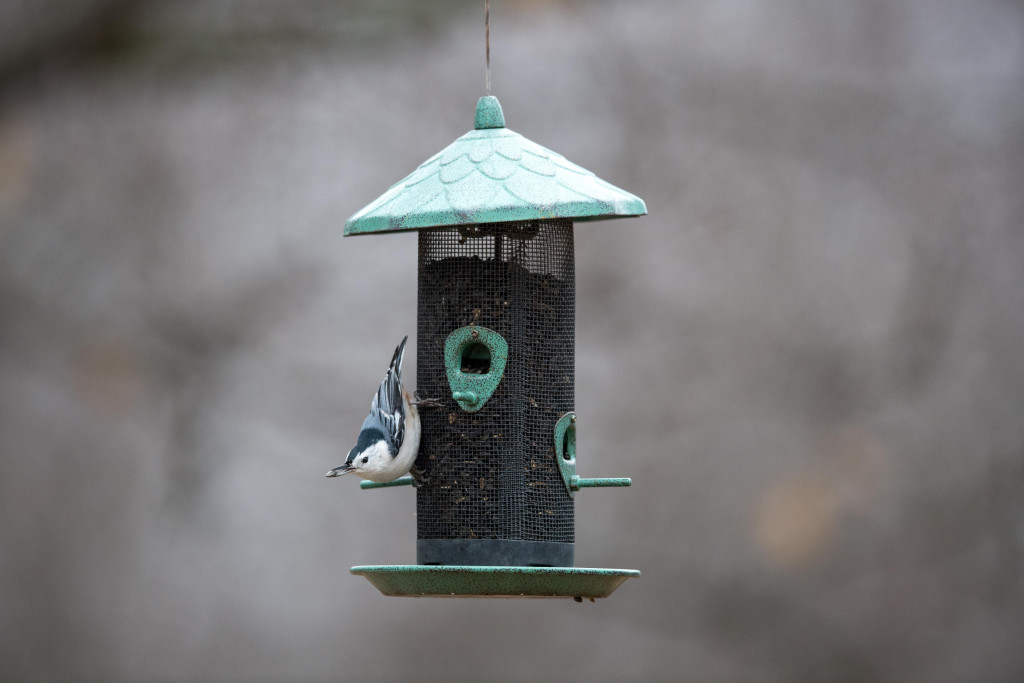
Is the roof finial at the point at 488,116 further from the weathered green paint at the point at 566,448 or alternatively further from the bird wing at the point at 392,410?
the weathered green paint at the point at 566,448

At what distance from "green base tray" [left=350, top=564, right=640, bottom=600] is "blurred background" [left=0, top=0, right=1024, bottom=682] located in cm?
477

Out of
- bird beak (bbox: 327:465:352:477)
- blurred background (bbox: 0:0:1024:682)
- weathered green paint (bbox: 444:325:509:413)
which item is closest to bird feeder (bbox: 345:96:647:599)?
weathered green paint (bbox: 444:325:509:413)

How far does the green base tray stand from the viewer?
522cm

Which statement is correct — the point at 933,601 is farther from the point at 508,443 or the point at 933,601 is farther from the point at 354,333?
the point at 508,443

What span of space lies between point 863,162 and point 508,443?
6105 millimetres

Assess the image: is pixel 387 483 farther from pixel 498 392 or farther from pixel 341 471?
pixel 498 392

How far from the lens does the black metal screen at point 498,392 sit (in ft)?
18.5

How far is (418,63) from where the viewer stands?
10484 mm

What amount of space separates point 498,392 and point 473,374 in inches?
5.1

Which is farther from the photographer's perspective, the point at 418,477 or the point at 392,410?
the point at 418,477

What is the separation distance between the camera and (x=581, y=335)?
10500 millimetres

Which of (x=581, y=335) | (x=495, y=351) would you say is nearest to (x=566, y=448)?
(x=495, y=351)

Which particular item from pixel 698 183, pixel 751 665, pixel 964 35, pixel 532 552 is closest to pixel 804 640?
pixel 751 665

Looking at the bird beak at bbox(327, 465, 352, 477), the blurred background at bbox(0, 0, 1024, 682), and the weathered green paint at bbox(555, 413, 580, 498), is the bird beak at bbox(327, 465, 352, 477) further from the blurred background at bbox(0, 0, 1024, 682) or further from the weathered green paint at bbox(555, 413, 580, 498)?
the blurred background at bbox(0, 0, 1024, 682)
